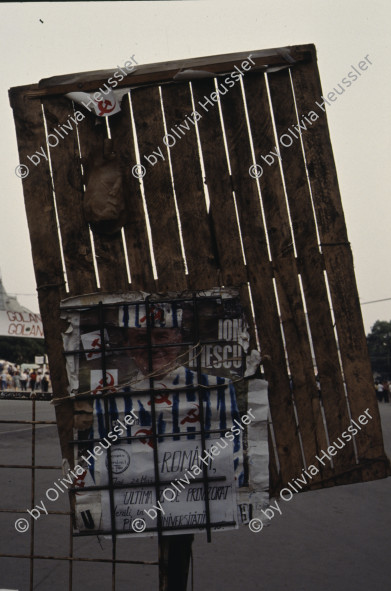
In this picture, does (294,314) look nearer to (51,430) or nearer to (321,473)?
(321,473)

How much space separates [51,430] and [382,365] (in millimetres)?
76768

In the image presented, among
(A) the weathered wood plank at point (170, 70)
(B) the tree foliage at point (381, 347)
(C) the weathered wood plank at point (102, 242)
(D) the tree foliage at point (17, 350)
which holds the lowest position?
(B) the tree foliage at point (381, 347)

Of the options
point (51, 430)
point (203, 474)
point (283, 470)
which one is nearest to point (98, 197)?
A: point (203, 474)

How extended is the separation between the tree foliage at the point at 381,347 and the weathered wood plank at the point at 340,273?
81.5 meters

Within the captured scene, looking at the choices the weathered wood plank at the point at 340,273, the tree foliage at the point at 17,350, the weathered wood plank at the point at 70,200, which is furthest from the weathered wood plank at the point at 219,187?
the tree foliage at the point at 17,350

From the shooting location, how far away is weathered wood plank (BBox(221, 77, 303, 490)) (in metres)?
2.48

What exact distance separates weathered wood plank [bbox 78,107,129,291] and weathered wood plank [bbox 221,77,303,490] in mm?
565

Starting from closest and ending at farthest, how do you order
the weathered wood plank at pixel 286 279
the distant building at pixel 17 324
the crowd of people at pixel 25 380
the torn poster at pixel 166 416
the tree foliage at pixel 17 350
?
the torn poster at pixel 166 416
the weathered wood plank at pixel 286 279
the crowd of people at pixel 25 380
the distant building at pixel 17 324
the tree foliage at pixel 17 350

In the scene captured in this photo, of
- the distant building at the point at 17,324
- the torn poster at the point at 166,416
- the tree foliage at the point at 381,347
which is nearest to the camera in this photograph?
the torn poster at the point at 166,416

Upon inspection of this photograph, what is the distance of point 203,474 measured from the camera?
2402 mm

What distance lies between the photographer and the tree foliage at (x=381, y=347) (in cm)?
8199

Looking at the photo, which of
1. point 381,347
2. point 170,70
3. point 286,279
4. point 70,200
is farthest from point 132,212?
point 381,347

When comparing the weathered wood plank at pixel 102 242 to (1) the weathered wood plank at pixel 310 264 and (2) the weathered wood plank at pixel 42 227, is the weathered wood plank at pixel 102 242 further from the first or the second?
(1) the weathered wood plank at pixel 310 264

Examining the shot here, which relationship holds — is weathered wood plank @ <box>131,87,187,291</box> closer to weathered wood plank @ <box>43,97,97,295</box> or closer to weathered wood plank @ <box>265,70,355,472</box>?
weathered wood plank @ <box>43,97,97,295</box>
